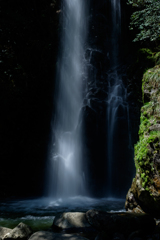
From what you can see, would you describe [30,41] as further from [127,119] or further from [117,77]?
[127,119]

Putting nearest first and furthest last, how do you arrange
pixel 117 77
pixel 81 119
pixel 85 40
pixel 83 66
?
1. pixel 81 119
2. pixel 117 77
3. pixel 83 66
4. pixel 85 40

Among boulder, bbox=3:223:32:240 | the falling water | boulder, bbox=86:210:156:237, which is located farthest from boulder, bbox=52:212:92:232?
the falling water

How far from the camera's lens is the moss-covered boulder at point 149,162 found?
5.02 metres

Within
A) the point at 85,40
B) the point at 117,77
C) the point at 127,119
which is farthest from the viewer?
the point at 85,40

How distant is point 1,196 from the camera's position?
11.7m

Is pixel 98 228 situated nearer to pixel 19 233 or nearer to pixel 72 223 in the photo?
pixel 72 223

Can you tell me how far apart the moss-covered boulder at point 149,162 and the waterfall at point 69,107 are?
6364mm

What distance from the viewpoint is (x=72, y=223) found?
4598mm

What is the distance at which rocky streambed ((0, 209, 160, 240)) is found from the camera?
157 inches

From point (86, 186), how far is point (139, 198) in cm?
677

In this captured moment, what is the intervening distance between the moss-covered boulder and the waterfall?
6.36 m

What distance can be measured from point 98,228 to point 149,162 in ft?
7.11

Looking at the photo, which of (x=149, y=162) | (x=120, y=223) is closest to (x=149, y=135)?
(x=149, y=162)

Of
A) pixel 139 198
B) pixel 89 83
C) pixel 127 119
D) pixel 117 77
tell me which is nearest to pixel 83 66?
pixel 89 83
